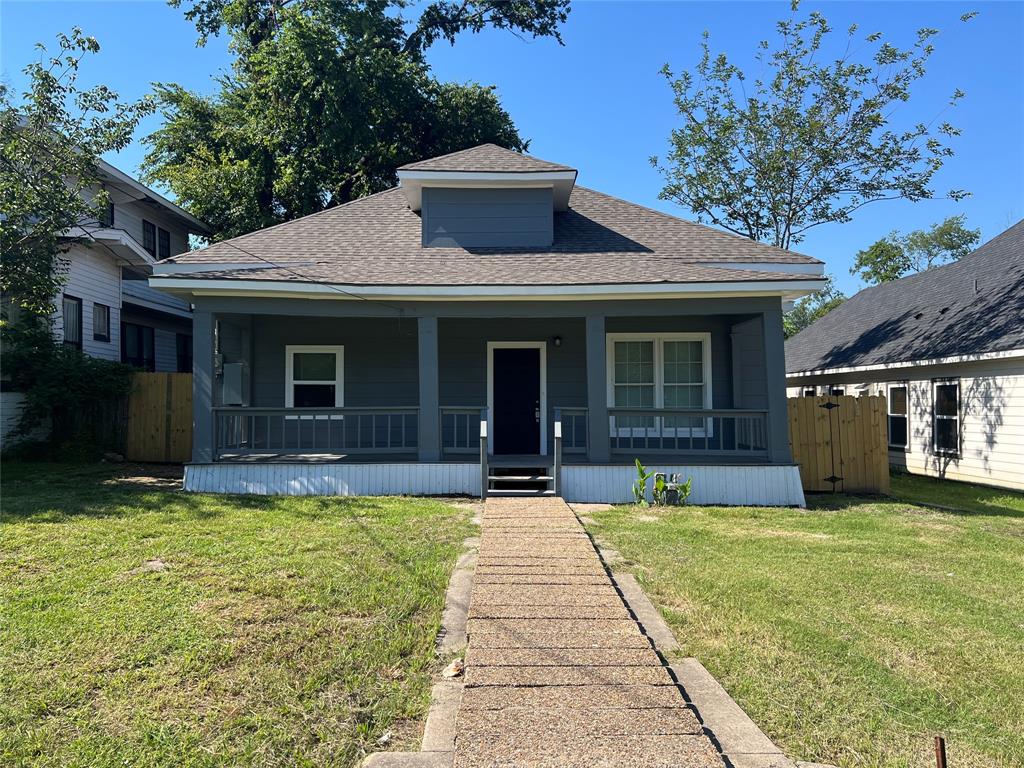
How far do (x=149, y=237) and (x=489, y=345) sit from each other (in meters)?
13.7

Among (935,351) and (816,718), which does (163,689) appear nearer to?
(816,718)

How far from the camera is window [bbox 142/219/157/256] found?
61.1ft

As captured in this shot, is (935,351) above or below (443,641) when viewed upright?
above

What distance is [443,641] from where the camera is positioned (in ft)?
13.3

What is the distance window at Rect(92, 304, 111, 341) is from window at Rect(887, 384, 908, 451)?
20081 millimetres

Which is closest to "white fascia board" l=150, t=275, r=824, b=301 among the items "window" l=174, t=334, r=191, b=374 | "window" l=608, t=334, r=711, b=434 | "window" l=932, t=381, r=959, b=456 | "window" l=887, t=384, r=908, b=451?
"window" l=608, t=334, r=711, b=434

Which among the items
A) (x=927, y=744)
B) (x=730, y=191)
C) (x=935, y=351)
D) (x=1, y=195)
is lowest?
(x=927, y=744)

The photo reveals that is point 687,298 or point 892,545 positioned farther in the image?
point 687,298

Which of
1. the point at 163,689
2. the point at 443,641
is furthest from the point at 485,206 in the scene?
the point at 163,689

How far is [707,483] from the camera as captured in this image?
9.38 metres

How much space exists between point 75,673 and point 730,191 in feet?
76.7

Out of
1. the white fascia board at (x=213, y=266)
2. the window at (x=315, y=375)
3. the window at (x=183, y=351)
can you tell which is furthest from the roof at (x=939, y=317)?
the window at (x=183, y=351)

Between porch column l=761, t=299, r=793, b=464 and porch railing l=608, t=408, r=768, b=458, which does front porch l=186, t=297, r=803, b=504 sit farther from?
porch column l=761, t=299, r=793, b=464

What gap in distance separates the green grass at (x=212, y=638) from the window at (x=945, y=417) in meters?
11.8
